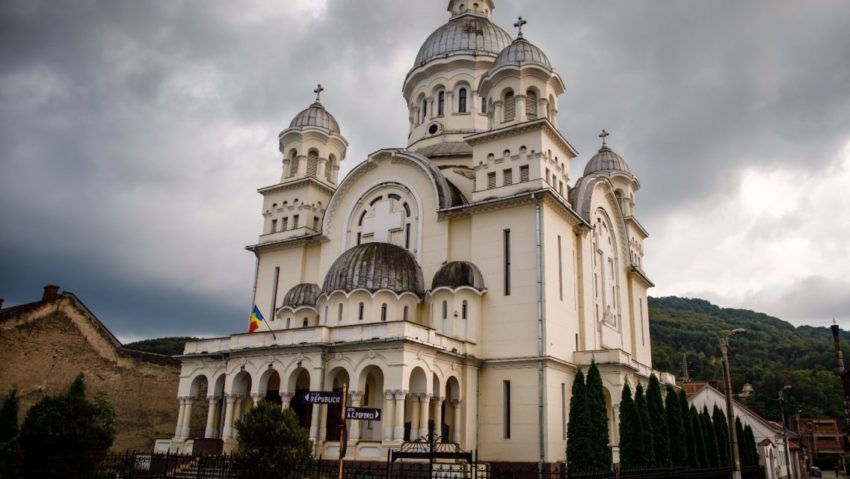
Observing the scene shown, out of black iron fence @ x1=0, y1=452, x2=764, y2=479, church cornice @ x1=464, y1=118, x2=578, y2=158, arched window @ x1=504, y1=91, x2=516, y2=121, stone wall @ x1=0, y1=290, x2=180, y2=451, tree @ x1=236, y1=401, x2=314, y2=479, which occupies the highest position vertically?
arched window @ x1=504, y1=91, x2=516, y2=121

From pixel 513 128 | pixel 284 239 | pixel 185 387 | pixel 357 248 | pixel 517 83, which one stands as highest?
pixel 517 83

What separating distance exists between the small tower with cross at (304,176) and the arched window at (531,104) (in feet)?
42.2

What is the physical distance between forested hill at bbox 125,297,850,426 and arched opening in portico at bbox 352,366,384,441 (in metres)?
32.8

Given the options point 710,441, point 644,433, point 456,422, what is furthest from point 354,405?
point 710,441

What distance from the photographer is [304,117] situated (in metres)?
40.1

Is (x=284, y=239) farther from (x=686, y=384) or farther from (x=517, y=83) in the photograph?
(x=686, y=384)

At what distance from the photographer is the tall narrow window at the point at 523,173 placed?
30.8 metres

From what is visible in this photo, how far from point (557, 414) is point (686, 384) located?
31.8 meters

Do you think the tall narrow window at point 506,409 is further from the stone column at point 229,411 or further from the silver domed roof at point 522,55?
the silver domed roof at point 522,55

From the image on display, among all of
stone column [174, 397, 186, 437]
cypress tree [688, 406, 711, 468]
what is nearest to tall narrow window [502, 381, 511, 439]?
cypress tree [688, 406, 711, 468]

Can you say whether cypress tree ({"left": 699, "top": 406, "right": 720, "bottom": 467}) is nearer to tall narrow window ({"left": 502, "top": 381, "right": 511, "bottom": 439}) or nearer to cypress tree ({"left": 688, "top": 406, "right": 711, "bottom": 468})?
cypress tree ({"left": 688, "top": 406, "right": 711, "bottom": 468})

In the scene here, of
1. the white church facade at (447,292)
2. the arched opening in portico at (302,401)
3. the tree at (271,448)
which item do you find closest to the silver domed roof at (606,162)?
the white church facade at (447,292)

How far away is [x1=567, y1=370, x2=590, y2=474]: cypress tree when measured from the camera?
2330 centimetres

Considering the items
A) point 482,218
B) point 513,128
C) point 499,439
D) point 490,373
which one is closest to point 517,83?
point 513,128
